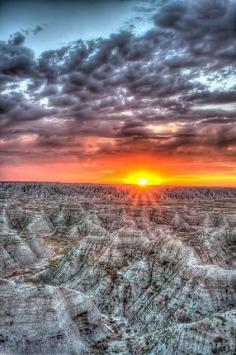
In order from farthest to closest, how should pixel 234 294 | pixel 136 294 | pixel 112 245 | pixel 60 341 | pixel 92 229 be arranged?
1. pixel 92 229
2. pixel 112 245
3. pixel 136 294
4. pixel 234 294
5. pixel 60 341

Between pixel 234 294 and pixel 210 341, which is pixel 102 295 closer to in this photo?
pixel 234 294

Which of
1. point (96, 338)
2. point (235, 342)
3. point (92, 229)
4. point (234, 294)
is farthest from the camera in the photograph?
point (92, 229)

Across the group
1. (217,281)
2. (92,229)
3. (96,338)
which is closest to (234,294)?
(217,281)

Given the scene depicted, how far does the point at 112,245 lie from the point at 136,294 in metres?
13.3

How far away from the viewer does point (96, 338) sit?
43.3 meters

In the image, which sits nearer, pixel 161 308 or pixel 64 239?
pixel 161 308

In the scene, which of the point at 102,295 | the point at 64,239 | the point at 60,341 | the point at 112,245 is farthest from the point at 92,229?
the point at 60,341

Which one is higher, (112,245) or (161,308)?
(112,245)

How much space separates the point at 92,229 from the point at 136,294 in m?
50.8

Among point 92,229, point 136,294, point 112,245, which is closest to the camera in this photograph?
point 136,294

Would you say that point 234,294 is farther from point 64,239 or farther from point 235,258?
point 64,239

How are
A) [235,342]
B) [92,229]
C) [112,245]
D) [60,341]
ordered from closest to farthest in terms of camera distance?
[235,342] → [60,341] → [112,245] → [92,229]

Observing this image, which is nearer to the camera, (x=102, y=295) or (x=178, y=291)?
(x=178, y=291)

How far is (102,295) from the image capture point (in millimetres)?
53156
